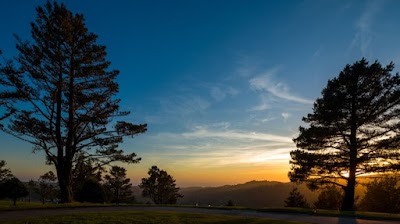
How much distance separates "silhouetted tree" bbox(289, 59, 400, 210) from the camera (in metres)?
28.2

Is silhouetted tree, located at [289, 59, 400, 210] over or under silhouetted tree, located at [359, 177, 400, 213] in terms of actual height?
over

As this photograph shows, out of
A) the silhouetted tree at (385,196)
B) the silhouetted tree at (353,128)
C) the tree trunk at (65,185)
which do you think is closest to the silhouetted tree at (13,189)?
the tree trunk at (65,185)

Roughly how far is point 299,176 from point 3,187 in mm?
31286

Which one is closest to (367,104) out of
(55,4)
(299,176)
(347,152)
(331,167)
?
(347,152)

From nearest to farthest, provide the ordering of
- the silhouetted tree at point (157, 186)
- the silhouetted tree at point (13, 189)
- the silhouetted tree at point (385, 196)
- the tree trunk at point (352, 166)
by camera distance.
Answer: the tree trunk at point (352, 166) → the silhouetted tree at point (13, 189) → the silhouetted tree at point (385, 196) → the silhouetted tree at point (157, 186)

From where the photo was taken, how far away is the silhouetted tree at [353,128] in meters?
28.2

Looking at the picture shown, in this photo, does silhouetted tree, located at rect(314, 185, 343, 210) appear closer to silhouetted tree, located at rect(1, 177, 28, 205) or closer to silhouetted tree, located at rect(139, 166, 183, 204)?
silhouetted tree, located at rect(139, 166, 183, 204)

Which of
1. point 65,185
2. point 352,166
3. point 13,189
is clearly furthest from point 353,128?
point 13,189

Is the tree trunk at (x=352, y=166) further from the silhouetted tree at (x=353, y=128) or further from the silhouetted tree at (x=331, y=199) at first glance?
the silhouetted tree at (x=331, y=199)

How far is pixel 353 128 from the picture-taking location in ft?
95.6

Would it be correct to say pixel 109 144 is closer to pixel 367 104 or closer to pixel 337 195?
pixel 367 104

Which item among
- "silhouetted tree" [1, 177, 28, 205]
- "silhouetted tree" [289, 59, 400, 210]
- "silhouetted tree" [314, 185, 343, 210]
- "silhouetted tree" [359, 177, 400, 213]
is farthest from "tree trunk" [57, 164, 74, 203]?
"silhouetted tree" [314, 185, 343, 210]

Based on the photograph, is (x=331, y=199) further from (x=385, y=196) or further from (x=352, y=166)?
(x=352, y=166)

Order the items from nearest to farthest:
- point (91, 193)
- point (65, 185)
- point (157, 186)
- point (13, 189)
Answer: point (65, 185) < point (13, 189) < point (91, 193) < point (157, 186)
